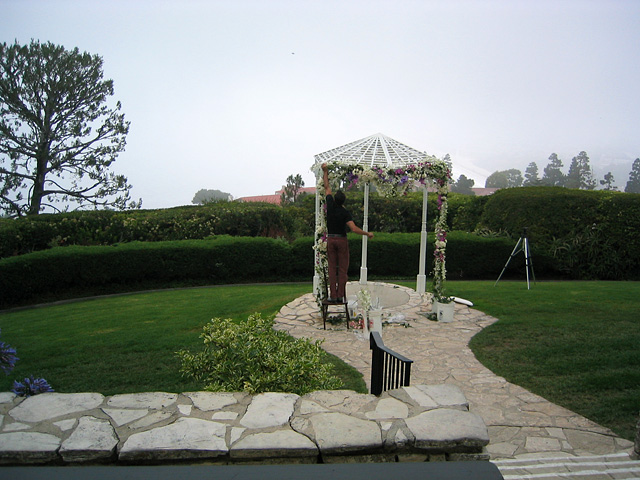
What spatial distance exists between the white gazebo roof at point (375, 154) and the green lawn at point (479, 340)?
301 cm

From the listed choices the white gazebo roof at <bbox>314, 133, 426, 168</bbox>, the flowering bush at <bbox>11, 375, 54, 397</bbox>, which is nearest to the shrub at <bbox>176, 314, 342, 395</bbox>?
the flowering bush at <bbox>11, 375, 54, 397</bbox>

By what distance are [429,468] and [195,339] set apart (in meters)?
4.66

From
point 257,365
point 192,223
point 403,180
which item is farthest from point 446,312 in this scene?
point 192,223

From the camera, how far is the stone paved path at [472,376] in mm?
3398

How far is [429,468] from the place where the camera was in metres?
1.93

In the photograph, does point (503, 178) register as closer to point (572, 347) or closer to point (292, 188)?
point (292, 188)

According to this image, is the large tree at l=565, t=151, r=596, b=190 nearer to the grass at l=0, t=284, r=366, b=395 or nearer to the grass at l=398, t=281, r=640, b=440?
the grass at l=398, t=281, r=640, b=440

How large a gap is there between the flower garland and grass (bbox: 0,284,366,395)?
232cm

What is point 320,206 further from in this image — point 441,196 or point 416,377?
point 416,377

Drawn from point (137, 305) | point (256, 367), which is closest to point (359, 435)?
point (256, 367)

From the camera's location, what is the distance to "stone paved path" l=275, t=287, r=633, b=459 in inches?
134

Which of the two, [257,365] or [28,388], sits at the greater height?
[28,388]

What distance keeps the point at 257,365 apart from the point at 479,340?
3.64 meters

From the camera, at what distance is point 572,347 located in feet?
18.4
